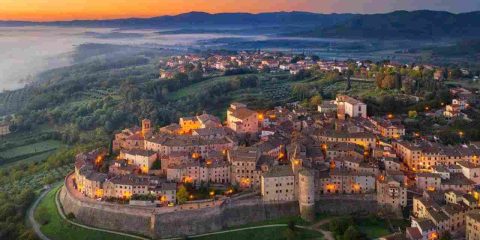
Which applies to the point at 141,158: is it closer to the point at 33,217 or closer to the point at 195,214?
the point at 195,214

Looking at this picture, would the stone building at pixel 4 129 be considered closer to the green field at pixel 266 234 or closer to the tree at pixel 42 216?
the tree at pixel 42 216

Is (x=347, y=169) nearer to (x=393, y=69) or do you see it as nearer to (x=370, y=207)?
(x=370, y=207)

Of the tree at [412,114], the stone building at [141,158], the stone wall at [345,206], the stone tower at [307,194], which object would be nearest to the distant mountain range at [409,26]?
the tree at [412,114]

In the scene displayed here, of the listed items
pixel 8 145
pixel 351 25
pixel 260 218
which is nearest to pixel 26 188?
pixel 8 145

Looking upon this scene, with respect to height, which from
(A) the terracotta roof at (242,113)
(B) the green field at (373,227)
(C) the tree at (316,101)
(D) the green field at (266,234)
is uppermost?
(A) the terracotta roof at (242,113)

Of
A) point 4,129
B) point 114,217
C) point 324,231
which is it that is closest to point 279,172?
point 324,231

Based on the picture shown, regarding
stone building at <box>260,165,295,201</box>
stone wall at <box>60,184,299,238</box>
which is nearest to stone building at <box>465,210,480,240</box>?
stone wall at <box>60,184,299,238</box>
